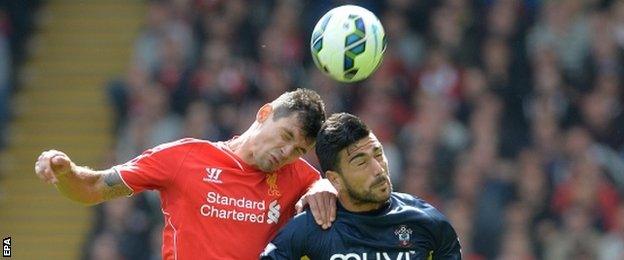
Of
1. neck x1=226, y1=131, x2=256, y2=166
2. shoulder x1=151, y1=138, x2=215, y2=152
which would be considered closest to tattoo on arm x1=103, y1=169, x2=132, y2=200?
shoulder x1=151, y1=138, x2=215, y2=152

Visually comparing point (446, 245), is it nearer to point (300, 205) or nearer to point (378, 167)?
point (378, 167)

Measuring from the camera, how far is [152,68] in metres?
13.4

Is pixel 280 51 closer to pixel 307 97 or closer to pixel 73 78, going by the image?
pixel 73 78

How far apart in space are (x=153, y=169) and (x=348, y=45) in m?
1.16

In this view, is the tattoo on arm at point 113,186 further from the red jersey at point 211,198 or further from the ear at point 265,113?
the ear at point 265,113

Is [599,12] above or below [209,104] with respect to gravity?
above

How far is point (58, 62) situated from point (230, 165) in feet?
31.1

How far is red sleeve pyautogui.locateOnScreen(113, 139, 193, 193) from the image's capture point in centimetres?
601

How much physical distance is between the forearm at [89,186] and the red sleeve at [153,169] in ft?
0.16

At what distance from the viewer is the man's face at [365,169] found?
5.62m

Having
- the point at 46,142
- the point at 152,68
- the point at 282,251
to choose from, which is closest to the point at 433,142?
the point at 152,68

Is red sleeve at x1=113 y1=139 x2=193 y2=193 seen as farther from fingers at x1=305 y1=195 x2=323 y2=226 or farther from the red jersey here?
fingers at x1=305 y1=195 x2=323 y2=226

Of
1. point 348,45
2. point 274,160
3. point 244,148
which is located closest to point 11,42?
point 348,45

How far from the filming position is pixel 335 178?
18.8 feet
